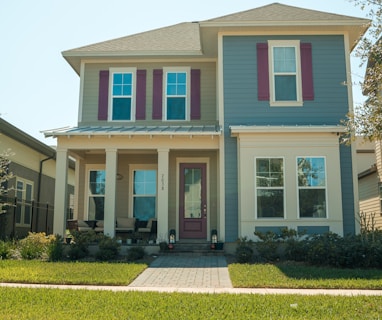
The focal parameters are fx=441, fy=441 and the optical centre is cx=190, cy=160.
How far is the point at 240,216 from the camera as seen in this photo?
1243 centimetres

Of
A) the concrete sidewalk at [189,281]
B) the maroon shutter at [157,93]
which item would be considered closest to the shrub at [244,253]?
the concrete sidewalk at [189,281]

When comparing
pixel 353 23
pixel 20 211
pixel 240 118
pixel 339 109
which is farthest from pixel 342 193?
pixel 20 211

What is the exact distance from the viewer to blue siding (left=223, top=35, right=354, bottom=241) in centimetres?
1302

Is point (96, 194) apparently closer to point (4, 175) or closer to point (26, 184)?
point (4, 175)

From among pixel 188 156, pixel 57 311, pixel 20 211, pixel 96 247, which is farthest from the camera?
pixel 20 211

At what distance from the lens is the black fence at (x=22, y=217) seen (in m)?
15.4

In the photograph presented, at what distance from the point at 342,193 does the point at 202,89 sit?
582cm

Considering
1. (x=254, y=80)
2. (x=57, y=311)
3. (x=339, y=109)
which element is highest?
(x=254, y=80)

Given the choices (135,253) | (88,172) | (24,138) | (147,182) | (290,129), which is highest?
(24,138)

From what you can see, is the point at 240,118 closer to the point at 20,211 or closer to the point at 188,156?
the point at 188,156

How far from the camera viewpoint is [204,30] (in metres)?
13.4

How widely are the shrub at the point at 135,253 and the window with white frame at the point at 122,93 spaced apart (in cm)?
518

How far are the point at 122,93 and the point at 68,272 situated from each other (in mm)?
7824

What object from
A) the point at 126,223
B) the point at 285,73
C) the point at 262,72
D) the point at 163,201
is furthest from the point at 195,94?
the point at 126,223
